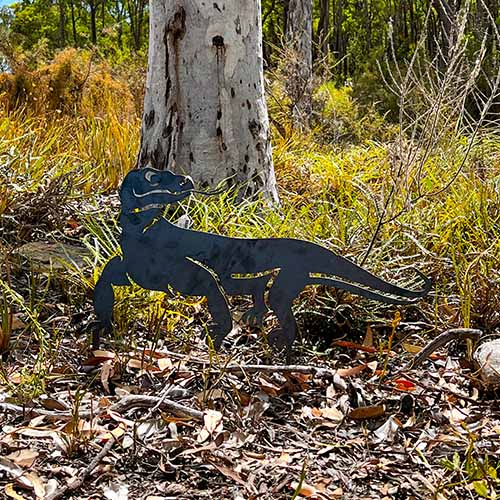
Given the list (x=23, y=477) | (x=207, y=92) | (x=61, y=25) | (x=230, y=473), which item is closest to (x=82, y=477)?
(x=23, y=477)

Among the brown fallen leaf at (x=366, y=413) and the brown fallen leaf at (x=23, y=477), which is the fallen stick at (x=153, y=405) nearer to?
the brown fallen leaf at (x=23, y=477)

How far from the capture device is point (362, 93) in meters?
15.4

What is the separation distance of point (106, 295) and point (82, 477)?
0.82 meters

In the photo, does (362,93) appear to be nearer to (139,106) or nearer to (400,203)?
(139,106)

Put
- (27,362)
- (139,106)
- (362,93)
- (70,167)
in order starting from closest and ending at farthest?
(27,362), (70,167), (139,106), (362,93)

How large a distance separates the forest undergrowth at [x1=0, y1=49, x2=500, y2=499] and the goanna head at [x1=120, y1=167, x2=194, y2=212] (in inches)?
17.9

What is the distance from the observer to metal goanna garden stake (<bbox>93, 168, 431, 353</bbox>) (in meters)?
2.37

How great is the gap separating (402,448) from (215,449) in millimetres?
545

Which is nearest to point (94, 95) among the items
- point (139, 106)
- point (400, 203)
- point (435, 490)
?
point (139, 106)

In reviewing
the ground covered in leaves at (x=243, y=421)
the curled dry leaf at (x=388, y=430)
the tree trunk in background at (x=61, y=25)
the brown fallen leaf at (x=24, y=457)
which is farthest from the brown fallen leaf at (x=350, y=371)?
the tree trunk in background at (x=61, y=25)

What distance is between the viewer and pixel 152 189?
96.2 inches

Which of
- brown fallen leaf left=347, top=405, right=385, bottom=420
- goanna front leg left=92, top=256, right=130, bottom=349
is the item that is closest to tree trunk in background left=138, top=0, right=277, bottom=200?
goanna front leg left=92, top=256, right=130, bottom=349

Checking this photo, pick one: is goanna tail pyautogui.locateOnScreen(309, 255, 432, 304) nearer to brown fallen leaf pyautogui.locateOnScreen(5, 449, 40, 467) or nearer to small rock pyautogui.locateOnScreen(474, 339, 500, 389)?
small rock pyautogui.locateOnScreen(474, 339, 500, 389)

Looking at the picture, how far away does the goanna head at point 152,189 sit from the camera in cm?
241
